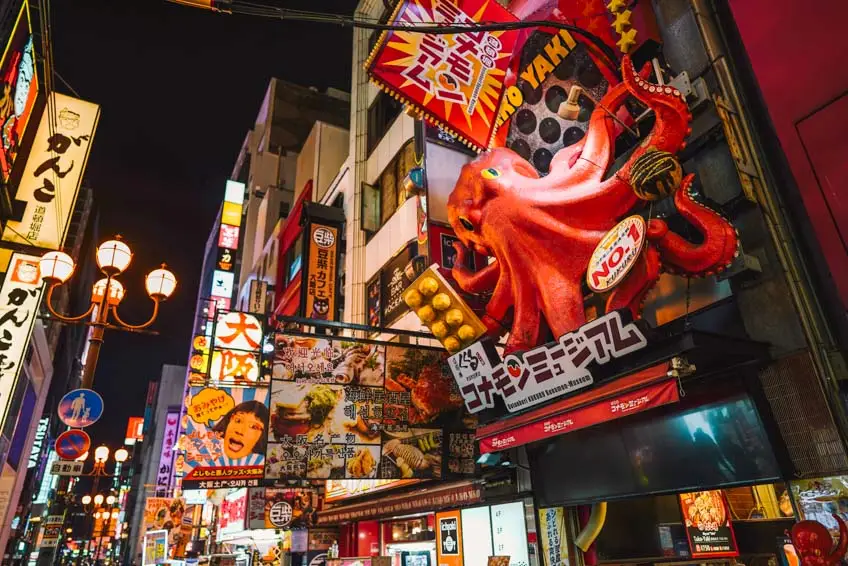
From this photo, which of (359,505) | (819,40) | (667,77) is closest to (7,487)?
(359,505)

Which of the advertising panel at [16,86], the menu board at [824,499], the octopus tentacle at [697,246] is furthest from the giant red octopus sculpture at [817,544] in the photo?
the advertising panel at [16,86]

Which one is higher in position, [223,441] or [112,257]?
[112,257]

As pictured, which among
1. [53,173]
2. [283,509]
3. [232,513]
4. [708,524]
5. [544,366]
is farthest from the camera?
[232,513]

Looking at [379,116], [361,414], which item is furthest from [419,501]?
[379,116]

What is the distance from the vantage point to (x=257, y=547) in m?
25.0

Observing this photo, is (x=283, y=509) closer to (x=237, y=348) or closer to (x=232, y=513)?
(x=237, y=348)

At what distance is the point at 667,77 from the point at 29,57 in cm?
1348

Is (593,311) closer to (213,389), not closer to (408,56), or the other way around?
(408,56)

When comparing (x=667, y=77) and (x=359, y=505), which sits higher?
(x=667, y=77)

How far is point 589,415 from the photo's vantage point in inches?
292

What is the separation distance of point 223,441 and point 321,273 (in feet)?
39.8

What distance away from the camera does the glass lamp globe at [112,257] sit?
488 inches

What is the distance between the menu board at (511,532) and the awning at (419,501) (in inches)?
23.4

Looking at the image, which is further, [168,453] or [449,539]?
[168,453]
